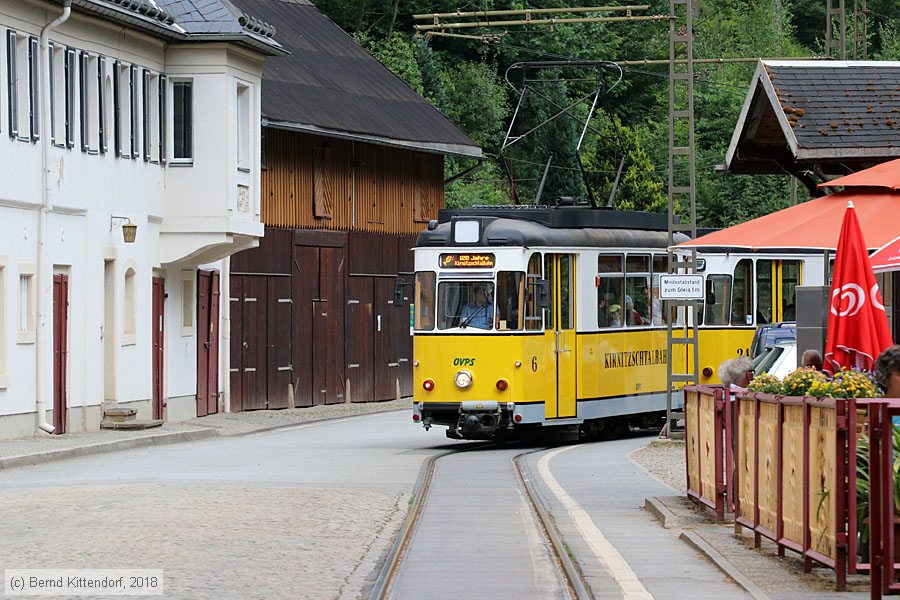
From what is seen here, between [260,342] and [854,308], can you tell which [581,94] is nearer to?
[260,342]

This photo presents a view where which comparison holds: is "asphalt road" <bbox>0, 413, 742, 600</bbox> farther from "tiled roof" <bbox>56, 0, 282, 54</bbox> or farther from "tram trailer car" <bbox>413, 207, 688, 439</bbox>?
"tiled roof" <bbox>56, 0, 282, 54</bbox>

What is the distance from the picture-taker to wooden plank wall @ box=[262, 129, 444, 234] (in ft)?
135

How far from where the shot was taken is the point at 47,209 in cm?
2950

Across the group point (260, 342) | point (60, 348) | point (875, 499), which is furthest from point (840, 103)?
point (260, 342)

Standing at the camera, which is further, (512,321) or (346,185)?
(346,185)

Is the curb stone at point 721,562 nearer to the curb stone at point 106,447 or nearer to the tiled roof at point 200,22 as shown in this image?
the curb stone at point 106,447

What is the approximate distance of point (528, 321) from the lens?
89.4ft

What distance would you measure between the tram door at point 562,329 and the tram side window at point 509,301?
Result: 606 mm

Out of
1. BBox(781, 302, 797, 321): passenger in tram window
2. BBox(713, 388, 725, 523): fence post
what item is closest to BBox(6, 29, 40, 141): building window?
BBox(781, 302, 797, 321): passenger in tram window

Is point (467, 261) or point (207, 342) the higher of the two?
point (467, 261)

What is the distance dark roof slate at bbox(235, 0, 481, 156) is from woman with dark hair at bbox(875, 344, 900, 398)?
2758 cm

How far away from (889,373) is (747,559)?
178cm

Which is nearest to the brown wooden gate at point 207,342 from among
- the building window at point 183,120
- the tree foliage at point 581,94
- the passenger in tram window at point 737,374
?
the building window at point 183,120

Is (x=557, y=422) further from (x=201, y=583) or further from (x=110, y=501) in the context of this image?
(x=201, y=583)
